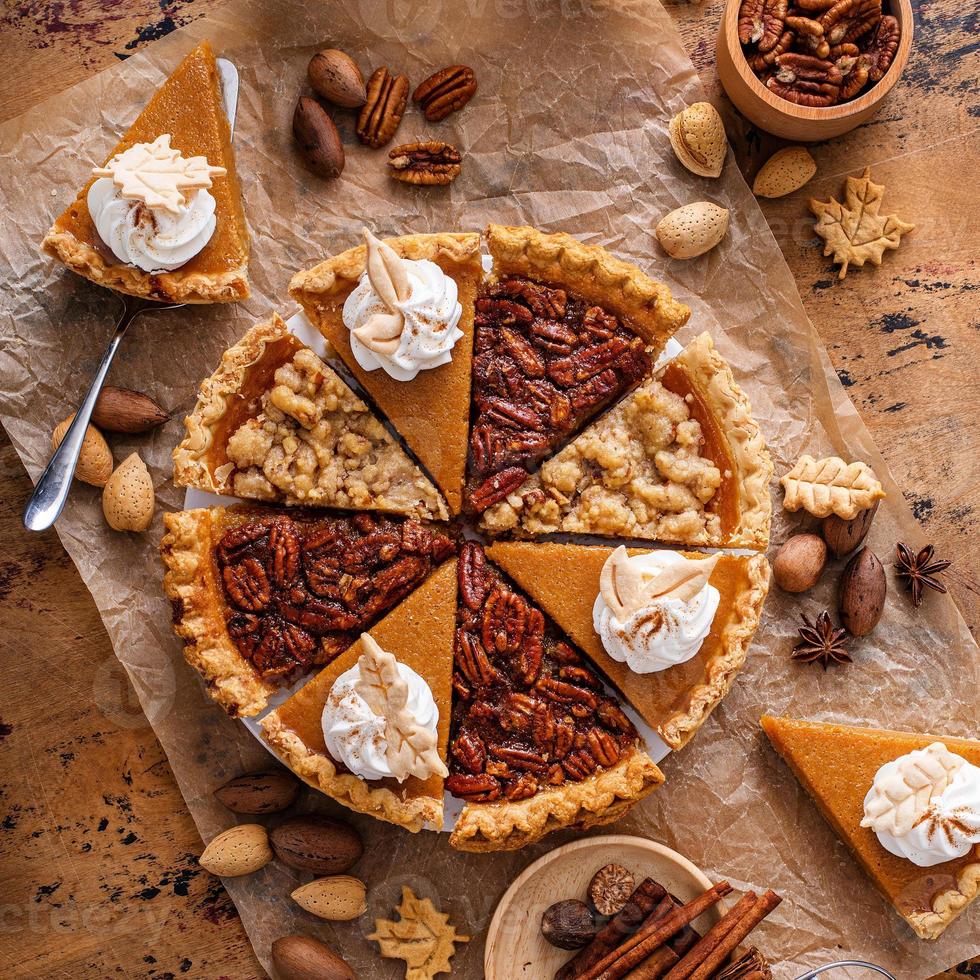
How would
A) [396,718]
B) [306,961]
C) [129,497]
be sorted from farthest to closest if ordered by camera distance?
[129,497]
[306,961]
[396,718]

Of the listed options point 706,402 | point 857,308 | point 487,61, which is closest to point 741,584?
point 706,402

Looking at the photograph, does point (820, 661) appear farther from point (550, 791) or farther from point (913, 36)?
point (913, 36)

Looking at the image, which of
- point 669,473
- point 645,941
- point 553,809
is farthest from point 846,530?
point 645,941

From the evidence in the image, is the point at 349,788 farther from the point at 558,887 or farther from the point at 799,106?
the point at 799,106

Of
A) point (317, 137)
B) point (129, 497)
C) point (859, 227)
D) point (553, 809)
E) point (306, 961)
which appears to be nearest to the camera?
point (553, 809)

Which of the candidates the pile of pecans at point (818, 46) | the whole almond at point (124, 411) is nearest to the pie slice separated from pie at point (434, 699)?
the whole almond at point (124, 411)

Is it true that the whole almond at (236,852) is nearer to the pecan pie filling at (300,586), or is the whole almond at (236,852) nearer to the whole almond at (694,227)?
the pecan pie filling at (300,586)
